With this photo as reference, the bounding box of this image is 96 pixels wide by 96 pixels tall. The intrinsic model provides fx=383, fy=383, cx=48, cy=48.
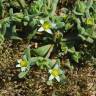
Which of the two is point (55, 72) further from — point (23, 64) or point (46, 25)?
point (46, 25)

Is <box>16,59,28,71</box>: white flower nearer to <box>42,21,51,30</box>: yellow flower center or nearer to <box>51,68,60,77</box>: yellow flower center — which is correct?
<box>51,68,60,77</box>: yellow flower center

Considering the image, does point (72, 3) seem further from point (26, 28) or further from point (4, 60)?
point (4, 60)

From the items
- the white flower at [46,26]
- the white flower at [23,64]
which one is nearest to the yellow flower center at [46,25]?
the white flower at [46,26]

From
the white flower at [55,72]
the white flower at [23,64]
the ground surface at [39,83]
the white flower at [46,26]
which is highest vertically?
the white flower at [46,26]

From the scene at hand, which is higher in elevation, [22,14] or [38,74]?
[22,14]

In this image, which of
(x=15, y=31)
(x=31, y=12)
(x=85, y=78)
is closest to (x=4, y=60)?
(x=15, y=31)

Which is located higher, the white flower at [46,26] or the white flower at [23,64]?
the white flower at [46,26]

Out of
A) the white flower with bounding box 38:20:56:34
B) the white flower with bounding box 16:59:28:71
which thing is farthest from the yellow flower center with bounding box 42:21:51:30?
the white flower with bounding box 16:59:28:71

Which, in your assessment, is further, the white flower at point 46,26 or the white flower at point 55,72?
the white flower at point 46,26

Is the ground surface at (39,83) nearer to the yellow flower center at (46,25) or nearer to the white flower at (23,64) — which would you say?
the white flower at (23,64)
